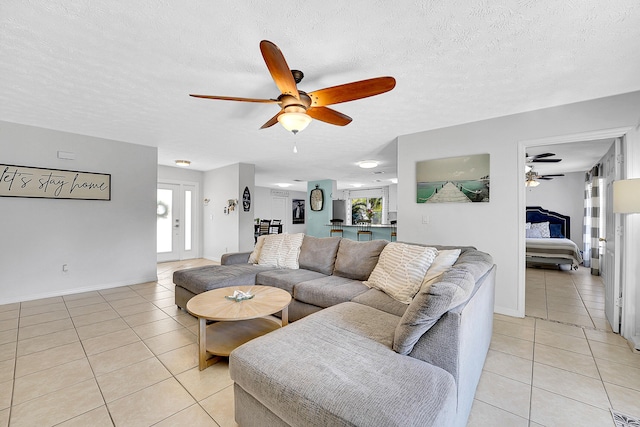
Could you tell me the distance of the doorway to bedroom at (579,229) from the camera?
9.18ft

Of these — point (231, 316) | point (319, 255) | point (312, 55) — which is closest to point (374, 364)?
point (231, 316)

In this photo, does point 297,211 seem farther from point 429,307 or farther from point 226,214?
point 429,307

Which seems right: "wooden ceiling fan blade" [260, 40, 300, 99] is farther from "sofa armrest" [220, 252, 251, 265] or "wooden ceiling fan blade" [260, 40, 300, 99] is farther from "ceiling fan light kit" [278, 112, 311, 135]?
"sofa armrest" [220, 252, 251, 265]

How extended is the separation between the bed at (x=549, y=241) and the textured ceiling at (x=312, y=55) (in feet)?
13.4

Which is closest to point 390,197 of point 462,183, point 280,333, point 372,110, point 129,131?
point 462,183

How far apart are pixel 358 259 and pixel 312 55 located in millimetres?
2010

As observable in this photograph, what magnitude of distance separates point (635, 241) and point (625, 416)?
1.73m

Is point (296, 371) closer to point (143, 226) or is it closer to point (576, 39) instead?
point (576, 39)

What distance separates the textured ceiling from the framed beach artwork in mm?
499

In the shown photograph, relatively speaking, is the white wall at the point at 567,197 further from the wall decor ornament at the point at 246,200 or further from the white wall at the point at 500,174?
the wall decor ornament at the point at 246,200

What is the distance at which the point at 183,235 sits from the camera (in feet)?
22.2

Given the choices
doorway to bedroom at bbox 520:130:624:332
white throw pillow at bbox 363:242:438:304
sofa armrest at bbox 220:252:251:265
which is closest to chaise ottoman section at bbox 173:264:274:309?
sofa armrest at bbox 220:252:251:265

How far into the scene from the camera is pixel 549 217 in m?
6.93

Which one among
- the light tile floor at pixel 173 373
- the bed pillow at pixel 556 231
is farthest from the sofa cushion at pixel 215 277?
the bed pillow at pixel 556 231
